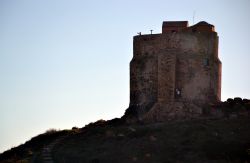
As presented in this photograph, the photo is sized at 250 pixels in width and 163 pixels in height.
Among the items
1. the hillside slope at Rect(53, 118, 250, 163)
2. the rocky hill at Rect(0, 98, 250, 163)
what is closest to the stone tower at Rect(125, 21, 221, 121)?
the rocky hill at Rect(0, 98, 250, 163)

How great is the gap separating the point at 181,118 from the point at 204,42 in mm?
6687

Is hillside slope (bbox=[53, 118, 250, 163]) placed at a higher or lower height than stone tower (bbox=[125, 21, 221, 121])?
lower

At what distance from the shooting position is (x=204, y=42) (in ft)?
167

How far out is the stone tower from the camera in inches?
1957

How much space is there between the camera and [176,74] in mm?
49969

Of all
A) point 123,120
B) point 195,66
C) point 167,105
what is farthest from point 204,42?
point 123,120

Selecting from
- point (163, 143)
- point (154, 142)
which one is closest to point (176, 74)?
point (154, 142)

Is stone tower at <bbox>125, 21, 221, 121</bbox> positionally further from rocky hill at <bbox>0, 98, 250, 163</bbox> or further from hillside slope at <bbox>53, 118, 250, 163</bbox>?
hillside slope at <bbox>53, 118, 250, 163</bbox>

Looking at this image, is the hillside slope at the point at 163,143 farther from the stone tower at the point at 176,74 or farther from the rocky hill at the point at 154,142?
the stone tower at the point at 176,74

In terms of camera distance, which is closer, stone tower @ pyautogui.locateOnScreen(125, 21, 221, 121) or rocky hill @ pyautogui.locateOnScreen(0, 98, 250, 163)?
rocky hill @ pyautogui.locateOnScreen(0, 98, 250, 163)

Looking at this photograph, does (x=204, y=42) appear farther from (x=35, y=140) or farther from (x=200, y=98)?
(x=35, y=140)

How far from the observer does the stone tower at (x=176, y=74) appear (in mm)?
49719

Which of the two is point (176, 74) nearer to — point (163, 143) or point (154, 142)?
point (154, 142)

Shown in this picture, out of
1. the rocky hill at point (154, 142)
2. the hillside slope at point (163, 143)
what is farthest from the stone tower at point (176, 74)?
the hillside slope at point (163, 143)
